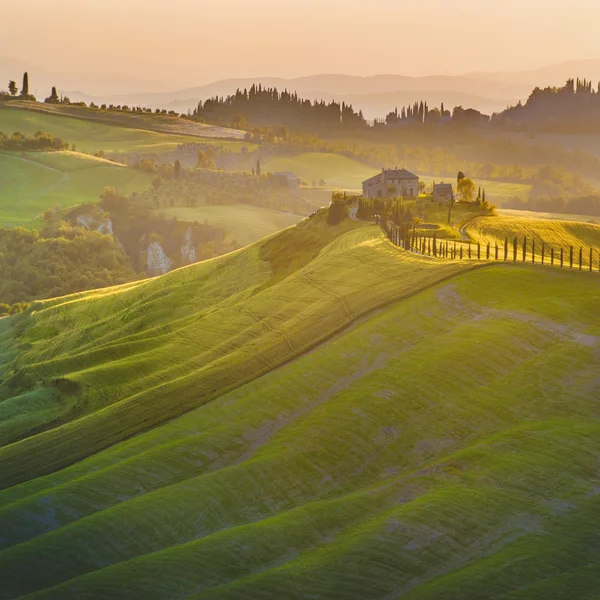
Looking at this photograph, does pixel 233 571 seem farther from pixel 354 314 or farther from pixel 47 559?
pixel 354 314

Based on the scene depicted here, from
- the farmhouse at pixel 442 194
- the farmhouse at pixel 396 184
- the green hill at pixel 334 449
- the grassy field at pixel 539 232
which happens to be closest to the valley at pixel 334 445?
the green hill at pixel 334 449

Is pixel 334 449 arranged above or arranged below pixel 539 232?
below

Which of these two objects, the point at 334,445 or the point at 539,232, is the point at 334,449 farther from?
the point at 539,232

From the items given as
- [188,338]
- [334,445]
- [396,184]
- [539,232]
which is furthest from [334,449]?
[396,184]

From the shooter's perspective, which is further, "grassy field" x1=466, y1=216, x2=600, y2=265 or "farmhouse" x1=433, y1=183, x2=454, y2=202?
"farmhouse" x1=433, y1=183, x2=454, y2=202

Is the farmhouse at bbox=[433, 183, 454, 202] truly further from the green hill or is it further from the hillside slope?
the green hill

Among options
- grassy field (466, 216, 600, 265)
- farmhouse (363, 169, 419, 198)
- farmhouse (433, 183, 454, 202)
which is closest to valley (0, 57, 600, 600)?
grassy field (466, 216, 600, 265)
